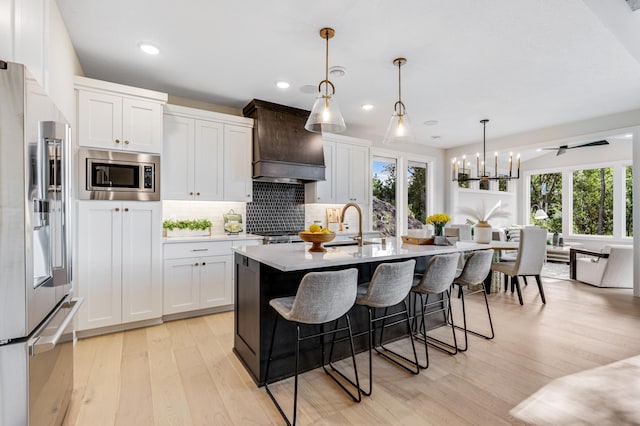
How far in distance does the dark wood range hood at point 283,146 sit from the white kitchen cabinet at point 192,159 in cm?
49

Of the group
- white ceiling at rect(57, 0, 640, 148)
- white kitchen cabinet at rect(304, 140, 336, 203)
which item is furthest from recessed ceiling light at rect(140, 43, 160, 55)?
white kitchen cabinet at rect(304, 140, 336, 203)

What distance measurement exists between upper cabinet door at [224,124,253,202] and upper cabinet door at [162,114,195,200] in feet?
1.39

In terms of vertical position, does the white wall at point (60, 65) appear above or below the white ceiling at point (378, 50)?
below

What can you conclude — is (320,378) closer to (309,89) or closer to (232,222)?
(232,222)

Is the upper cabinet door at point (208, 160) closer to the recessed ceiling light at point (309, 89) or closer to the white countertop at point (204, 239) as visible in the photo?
the white countertop at point (204, 239)

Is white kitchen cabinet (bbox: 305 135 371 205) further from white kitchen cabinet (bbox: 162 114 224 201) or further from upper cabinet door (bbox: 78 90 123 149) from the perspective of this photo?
upper cabinet door (bbox: 78 90 123 149)

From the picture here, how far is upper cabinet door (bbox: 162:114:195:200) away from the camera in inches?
142

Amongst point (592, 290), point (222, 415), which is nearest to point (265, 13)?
point (222, 415)

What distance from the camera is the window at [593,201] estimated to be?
291 inches

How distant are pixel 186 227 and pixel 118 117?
1349mm

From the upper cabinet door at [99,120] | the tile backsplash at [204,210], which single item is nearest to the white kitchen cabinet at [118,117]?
the upper cabinet door at [99,120]

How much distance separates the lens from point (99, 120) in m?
3.04

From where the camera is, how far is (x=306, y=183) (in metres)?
4.90

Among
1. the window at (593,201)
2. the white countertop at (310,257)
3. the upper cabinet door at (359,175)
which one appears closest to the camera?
the white countertop at (310,257)
